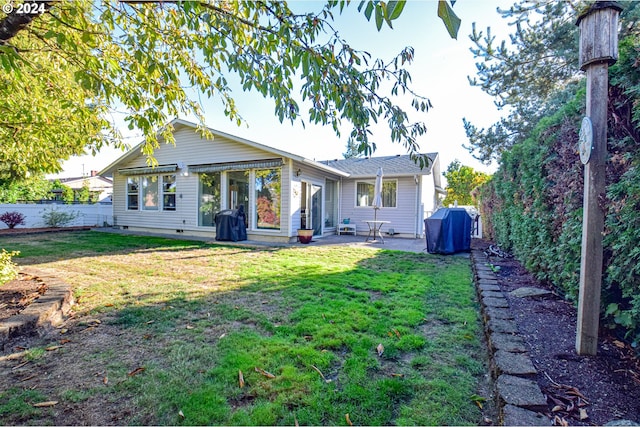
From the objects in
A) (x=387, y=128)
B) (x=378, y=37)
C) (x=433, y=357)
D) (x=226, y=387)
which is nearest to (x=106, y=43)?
(x=378, y=37)

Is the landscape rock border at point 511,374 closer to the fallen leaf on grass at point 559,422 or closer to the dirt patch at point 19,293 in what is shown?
the fallen leaf on grass at point 559,422

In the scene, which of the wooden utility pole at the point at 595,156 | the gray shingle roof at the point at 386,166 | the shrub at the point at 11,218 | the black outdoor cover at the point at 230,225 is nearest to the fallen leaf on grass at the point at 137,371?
the wooden utility pole at the point at 595,156

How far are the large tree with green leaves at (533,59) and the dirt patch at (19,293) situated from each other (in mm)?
10012

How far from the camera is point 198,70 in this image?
3768mm

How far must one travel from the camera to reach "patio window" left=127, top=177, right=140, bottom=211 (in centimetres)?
1353

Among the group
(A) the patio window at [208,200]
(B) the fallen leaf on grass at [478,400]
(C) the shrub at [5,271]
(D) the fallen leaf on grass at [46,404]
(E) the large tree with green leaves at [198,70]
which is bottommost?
(D) the fallen leaf on grass at [46,404]

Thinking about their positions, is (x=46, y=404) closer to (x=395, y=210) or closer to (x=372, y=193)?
(x=395, y=210)

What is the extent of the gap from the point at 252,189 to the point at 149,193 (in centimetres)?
566

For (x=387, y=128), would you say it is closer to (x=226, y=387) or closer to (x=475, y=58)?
(x=226, y=387)

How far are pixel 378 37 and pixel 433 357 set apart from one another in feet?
9.93

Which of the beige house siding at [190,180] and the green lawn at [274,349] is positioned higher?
the beige house siding at [190,180]

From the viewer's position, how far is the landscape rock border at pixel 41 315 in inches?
105

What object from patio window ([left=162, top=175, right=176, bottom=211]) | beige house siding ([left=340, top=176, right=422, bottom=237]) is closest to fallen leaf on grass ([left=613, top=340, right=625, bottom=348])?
beige house siding ([left=340, top=176, right=422, bottom=237])

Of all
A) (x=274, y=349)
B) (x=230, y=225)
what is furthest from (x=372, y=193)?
(x=274, y=349)
